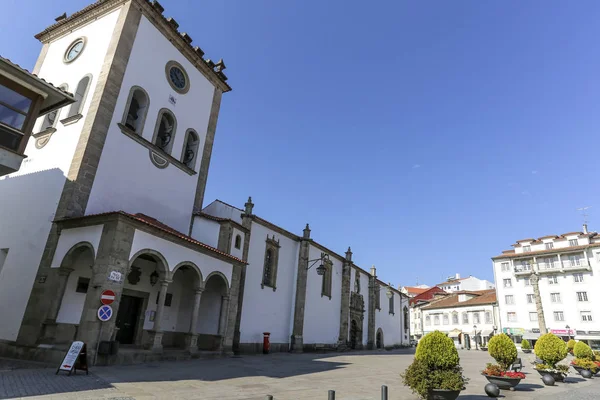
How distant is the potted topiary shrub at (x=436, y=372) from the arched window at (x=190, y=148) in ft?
55.5

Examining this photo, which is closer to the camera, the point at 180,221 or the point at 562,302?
the point at 180,221

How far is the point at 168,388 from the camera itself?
28.0 ft

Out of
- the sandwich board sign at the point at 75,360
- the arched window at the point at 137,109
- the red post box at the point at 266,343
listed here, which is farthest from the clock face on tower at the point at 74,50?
the red post box at the point at 266,343

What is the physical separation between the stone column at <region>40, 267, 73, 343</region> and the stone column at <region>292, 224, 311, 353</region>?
51.6 ft

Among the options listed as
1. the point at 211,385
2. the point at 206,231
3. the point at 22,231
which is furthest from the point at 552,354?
the point at 22,231

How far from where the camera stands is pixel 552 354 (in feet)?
43.2

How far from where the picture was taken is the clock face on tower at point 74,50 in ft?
63.5

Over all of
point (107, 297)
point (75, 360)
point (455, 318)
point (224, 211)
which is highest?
point (224, 211)

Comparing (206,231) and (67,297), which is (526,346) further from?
(67,297)

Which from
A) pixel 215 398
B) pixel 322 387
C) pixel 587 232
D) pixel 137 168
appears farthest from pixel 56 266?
pixel 587 232

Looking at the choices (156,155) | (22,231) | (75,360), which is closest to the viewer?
(75,360)

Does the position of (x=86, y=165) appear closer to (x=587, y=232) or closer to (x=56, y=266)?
(x=56, y=266)

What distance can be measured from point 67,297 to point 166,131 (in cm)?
997

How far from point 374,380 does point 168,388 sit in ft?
22.4
